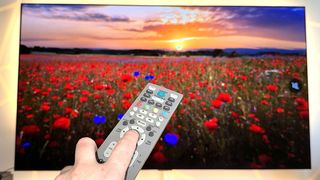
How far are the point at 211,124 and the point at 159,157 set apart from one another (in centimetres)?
25

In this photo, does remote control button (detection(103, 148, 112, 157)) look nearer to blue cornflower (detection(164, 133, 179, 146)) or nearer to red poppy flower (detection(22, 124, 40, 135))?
blue cornflower (detection(164, 133, 179, 146))

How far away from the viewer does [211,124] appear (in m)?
0.99

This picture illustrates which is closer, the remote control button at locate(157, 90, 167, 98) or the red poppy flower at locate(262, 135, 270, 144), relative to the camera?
the remote control button at locate(157, 90, 167, 98)

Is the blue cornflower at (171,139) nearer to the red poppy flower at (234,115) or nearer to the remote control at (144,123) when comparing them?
the red poppy flower at (234,115)

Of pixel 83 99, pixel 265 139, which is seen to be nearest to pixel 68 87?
pixel 83 99

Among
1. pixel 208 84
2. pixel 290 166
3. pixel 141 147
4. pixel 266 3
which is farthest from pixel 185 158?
pixel 266 3

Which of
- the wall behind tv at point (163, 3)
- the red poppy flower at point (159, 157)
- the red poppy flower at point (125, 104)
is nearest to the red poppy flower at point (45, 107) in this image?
the wall behind tv at point (163, 3)

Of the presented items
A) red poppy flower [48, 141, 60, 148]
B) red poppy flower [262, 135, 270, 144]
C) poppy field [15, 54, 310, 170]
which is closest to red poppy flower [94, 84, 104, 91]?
poppy field [15, 54, 310, 170]

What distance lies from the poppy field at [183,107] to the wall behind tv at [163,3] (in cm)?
5

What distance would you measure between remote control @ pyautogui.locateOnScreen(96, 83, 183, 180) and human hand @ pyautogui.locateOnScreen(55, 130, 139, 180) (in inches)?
2.8

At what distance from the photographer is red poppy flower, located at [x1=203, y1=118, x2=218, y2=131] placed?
0.99 meters

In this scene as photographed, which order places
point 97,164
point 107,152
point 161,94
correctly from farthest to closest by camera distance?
1. point 161,94
2. point 107,152
3. point 97,164

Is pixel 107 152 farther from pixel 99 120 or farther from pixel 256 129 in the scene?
pixel 256 129

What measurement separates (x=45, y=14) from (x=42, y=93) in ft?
1.08
